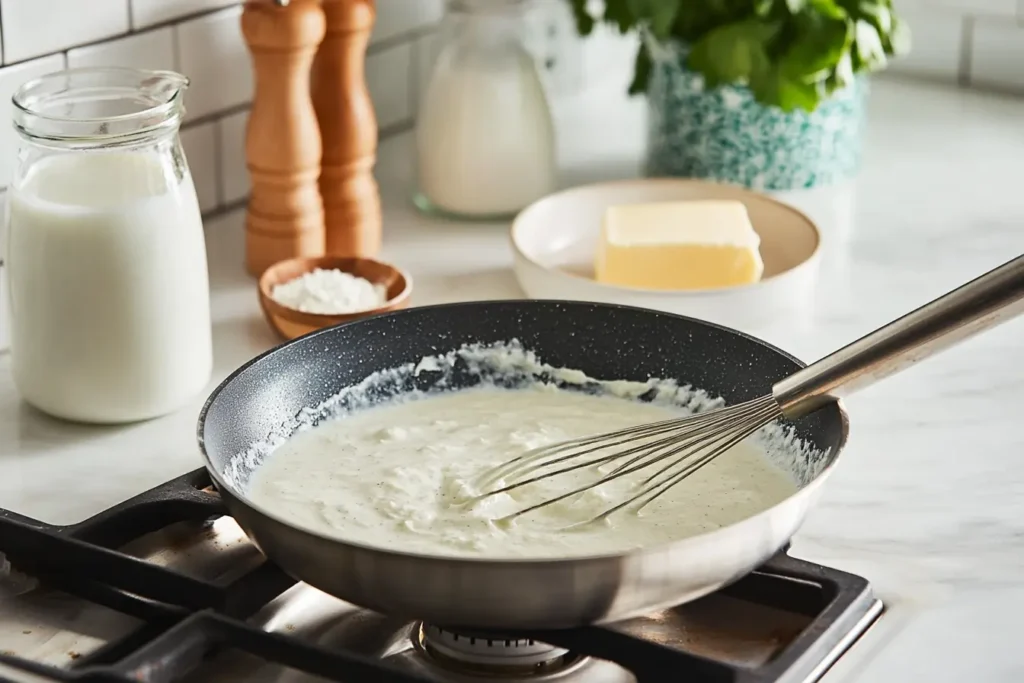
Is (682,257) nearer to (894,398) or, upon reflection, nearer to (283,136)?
(894,398)

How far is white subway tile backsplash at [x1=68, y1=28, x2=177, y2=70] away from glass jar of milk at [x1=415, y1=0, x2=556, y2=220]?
23 centimetres

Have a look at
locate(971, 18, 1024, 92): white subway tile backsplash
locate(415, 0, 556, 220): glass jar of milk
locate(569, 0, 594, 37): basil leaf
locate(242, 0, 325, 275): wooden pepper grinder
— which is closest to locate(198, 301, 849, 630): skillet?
locate(242, 0, 325, 275): wooden pepper grinder

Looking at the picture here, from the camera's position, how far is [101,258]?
840 mm

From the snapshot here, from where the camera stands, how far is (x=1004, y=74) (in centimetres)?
155

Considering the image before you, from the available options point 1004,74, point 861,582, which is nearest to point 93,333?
point 861,582

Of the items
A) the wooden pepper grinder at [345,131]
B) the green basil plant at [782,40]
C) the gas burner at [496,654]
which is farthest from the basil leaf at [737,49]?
the gas burner at [496,654]

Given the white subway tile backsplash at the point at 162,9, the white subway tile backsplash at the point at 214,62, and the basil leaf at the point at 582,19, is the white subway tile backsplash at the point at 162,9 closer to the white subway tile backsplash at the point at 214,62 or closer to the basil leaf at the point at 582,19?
the white subway tile backsplash at the point at 214,62

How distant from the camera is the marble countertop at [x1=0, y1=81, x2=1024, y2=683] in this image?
736 mm

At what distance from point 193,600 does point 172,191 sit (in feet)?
0.97

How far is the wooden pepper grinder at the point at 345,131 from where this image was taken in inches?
43.4

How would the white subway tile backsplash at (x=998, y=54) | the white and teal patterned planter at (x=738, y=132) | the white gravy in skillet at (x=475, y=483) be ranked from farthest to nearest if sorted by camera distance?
the white subway tile backsplash at (x=998, y=54), the white and teal patterned planter at (x=738, y=132), the white gravy in skillet at (x=475, y=483)

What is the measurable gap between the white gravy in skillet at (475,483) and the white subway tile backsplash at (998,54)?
0.86 metres

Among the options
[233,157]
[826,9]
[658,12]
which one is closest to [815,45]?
[826,9]

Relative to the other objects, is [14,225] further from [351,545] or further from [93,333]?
[351,545]
